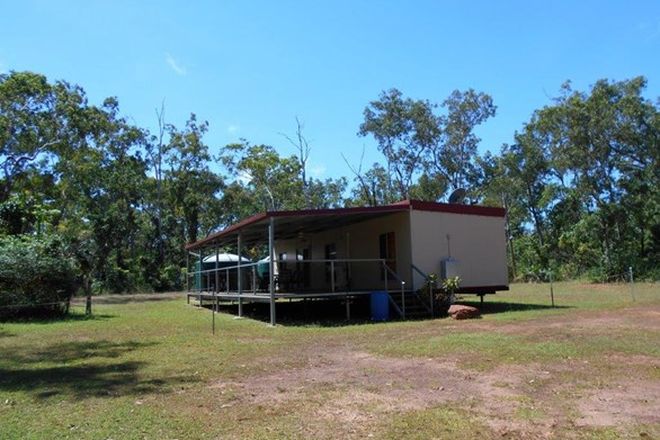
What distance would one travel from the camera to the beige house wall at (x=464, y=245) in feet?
55.7

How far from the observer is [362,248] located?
20.0 meters

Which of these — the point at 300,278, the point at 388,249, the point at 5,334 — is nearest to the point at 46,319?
the point at 5,334

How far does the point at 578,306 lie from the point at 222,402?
13567 mm

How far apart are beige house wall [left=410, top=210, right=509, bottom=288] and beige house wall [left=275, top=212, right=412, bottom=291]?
1.14 ft

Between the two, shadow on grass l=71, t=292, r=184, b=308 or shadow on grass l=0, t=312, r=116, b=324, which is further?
shadow on grass l=71, t=292, r=184, b=308

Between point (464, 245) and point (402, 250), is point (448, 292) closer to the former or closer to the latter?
point (402, 250)

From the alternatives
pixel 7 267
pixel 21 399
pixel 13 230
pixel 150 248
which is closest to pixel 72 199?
pixel 150 248

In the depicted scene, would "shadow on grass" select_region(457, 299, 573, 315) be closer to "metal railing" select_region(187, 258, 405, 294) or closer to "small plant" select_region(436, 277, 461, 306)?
"small plant" select_region(436, 277, 461, 306)

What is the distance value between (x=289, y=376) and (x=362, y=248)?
40.4 ft

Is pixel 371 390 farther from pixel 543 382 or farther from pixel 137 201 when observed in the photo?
pixel 137 201

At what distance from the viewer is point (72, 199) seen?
37.6 metres

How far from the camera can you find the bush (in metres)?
16.9

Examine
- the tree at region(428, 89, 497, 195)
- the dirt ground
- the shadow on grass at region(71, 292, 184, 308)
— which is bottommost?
the dirt ground

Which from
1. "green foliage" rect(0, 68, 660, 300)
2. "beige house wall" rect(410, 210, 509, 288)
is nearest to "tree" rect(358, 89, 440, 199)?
"green foliage" rect(0, 68, 660, 300)
